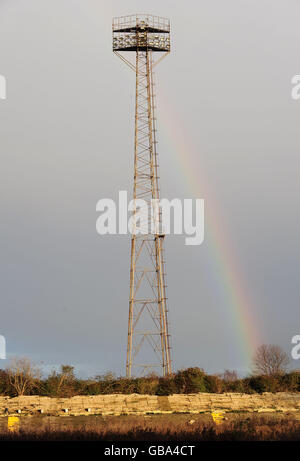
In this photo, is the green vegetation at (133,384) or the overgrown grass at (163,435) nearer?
the overgrown grass at (163,435)

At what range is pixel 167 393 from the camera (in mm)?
42469

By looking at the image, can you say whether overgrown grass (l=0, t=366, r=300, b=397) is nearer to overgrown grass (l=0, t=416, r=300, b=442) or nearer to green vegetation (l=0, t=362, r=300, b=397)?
green vegetation (l=0, t=362, r=300, b=397)

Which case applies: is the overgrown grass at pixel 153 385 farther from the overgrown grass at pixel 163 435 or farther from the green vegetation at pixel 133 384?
the overgrown grass at pixel 163 435

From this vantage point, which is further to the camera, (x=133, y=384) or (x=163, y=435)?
(x=133, y=384)

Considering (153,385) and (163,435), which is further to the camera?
(153,385)

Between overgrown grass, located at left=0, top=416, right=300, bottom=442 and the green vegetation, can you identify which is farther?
the green vegetation

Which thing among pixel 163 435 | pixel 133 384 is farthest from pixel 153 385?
pixel 163 435

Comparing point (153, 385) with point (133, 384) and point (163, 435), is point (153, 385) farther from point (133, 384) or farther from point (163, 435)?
point (163, 435)

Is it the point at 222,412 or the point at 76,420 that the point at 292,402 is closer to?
the point at 222,412

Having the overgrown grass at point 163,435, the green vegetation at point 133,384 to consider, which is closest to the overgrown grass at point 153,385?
the green vegetation at point 133,384

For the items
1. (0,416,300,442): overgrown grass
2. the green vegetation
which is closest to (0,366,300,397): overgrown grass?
the green vegetation

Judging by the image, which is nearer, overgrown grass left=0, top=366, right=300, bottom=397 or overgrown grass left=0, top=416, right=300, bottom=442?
overgrown grass left=0, top=416, right=300, bottom=442

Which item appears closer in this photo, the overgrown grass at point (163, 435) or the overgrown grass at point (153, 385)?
the overgrown grass at point (163, 435)
